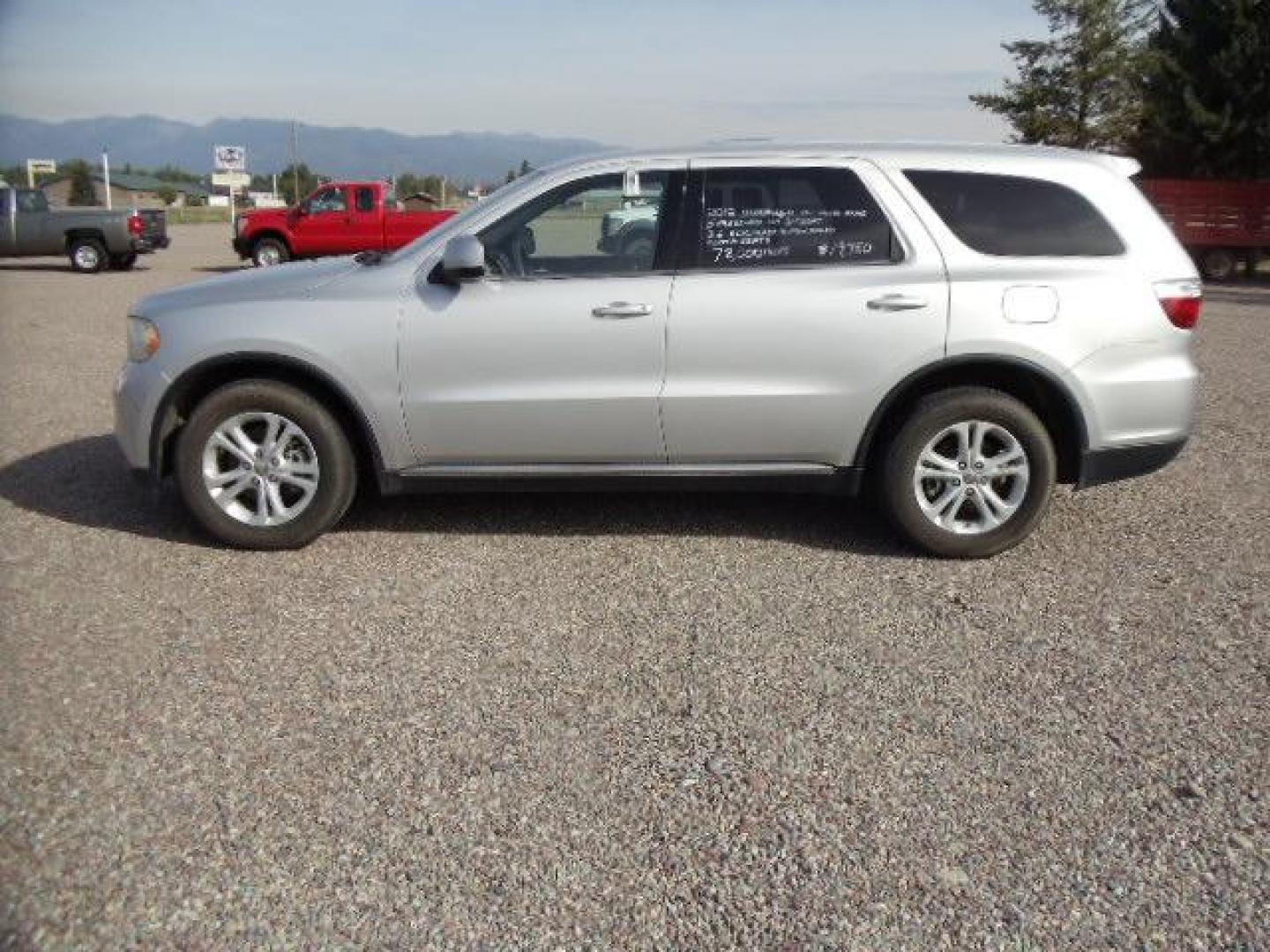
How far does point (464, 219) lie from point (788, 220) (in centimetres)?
141

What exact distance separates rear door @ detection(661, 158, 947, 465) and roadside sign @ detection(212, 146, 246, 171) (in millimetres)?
37501

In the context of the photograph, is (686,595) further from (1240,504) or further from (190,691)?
(1240,504)

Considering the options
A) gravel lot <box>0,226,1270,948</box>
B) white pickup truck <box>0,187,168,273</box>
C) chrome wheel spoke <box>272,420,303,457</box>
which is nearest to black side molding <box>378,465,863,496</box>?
gravel lot <box>0,226,1270,948</box>

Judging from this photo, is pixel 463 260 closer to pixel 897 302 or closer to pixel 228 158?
pixel 897 302

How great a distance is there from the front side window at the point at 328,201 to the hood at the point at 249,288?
53.2ft

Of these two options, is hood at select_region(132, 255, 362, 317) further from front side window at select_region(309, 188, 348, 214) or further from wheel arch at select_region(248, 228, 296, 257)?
wheel arch at select_region(248, 228, 296, 257)

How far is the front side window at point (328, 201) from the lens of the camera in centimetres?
2017

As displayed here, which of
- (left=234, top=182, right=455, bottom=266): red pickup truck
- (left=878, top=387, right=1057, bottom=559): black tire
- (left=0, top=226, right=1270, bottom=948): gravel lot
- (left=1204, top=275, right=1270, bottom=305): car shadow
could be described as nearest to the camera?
(left=0, top=226, right=1270, bottom=948): gravel lot

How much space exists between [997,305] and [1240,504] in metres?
2.08

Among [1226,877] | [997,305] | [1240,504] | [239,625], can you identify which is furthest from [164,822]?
[1240,504]

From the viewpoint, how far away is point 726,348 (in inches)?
175

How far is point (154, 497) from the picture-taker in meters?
5.45

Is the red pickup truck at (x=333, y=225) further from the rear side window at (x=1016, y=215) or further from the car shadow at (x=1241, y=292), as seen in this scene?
the rear side window at (x=1016, y=215)

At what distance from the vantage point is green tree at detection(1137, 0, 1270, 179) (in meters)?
22.1
